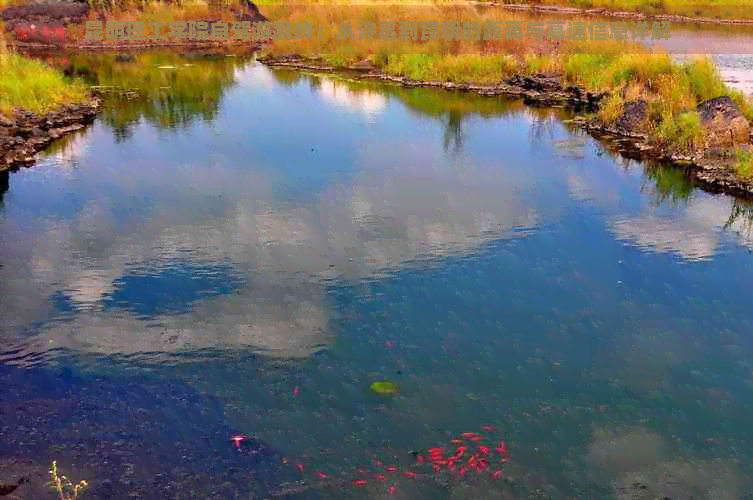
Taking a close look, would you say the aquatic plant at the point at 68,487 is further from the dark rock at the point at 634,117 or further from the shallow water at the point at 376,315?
the dark rock at the point at 634,117

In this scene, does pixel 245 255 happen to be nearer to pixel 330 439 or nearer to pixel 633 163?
pixel 330 439

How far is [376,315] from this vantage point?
288 inches

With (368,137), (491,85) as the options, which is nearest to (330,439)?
(368,137)

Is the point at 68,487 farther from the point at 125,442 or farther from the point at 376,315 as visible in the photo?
the point at 376,315

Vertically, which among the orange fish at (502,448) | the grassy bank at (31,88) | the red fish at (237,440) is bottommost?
the orange fish at (502,448)

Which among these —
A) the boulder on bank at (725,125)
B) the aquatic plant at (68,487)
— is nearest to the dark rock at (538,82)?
the boulder on bank at (725,125)

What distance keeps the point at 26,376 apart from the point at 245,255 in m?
3.20

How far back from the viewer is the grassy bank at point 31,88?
14910mm

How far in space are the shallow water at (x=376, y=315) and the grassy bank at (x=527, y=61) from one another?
9.62 ft

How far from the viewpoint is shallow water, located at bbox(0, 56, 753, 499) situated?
535 cm

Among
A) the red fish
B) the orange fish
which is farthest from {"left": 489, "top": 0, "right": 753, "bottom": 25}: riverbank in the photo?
the red fish

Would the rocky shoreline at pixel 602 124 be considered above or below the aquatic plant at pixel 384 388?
above

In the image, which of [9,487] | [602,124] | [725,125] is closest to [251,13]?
[602,124]

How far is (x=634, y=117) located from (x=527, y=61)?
22.0 ft
